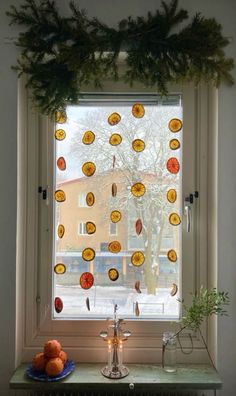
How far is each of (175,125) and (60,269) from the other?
0.87 meters

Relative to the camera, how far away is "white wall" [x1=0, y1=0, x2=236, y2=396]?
1.56 metres

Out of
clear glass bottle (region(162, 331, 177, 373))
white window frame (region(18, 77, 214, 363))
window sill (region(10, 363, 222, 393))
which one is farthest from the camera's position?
white window frame (region(18, 77, 214, 363))

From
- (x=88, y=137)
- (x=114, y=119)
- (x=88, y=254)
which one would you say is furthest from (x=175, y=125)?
(x=88, y=254)

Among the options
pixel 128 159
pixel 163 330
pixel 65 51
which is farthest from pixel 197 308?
pixel 65 51

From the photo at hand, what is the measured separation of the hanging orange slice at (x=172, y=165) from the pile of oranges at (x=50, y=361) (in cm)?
93

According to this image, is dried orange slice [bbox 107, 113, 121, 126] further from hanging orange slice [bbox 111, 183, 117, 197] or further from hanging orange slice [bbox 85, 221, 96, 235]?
hanging orange slice [bbox 85, 221, 96, 235]

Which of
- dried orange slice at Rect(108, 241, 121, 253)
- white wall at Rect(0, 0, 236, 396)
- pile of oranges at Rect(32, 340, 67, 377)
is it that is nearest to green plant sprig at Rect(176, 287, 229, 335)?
white wall at Rect(0, 0, 236, 396)

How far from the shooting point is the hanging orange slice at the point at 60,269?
1687 millimetres

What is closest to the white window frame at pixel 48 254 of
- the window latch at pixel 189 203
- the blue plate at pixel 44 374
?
the window latch at pixel 189 203

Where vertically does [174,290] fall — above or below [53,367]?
above

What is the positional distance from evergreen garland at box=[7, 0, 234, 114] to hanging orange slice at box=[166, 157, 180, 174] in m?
0.32

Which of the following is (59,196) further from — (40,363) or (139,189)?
(40,363)

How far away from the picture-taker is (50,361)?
4.82 ft

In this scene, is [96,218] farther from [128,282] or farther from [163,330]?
[163,330]
